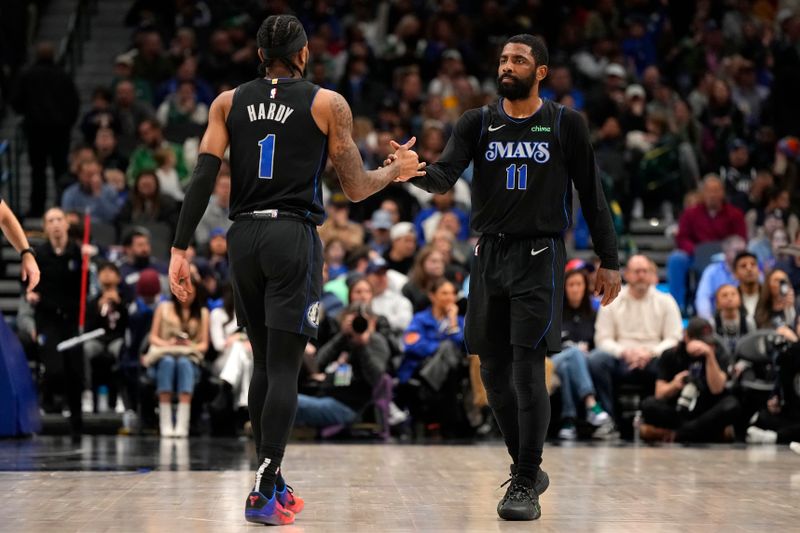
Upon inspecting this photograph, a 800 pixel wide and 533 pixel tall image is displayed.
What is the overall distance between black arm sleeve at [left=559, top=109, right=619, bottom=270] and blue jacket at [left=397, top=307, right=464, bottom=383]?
6300mm

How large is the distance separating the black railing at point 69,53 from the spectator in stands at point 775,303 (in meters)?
8.88

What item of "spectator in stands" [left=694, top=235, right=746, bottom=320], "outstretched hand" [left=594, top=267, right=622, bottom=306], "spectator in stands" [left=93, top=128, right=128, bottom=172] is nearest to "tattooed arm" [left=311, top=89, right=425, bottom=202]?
"outstretched hand" [left=594, top=267, right=622, bottom=306]

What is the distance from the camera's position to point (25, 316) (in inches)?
541

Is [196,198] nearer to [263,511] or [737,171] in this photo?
[263,511]

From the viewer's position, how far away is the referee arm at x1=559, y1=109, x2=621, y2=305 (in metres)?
6.75

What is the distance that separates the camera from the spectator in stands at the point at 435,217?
1619 centimetres

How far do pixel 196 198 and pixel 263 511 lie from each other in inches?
54.6

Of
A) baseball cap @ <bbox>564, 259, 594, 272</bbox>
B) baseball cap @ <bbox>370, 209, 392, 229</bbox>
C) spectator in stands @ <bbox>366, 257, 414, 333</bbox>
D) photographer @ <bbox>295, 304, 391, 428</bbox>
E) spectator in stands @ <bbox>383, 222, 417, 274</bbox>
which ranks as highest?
baseball cap @ <bbox>370, 209, 392, 229</bbox>

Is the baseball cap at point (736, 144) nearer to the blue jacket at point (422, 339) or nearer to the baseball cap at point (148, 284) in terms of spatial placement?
the blue jacket at point (422, 339)

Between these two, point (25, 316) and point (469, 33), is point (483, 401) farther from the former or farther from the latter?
point (469, 33)

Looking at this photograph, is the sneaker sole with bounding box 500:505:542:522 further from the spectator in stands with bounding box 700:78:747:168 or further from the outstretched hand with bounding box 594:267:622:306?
the spectator in stands with bounding box 700:78:747:168

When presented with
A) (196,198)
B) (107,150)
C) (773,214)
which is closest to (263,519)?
(196,198)

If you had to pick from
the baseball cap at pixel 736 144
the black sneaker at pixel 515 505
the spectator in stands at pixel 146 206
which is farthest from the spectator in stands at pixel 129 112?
the black sneaker at pixel 515 505

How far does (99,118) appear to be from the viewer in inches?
704
